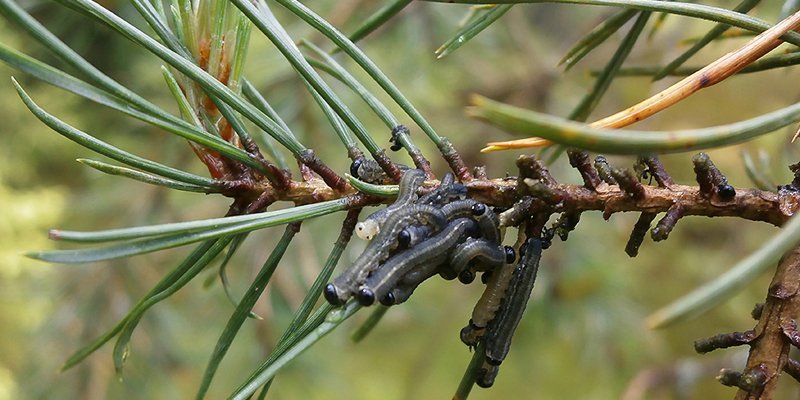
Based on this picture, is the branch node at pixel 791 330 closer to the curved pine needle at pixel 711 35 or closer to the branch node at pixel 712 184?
the branch node at pixel 712 184

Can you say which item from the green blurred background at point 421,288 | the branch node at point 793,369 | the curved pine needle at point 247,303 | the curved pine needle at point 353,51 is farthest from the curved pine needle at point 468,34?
the green blurred background at point 421,288

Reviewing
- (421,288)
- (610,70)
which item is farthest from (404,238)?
(421,288)

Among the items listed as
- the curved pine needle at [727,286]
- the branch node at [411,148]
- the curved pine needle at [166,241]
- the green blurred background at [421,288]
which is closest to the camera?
the curved pine needle at [727,286]

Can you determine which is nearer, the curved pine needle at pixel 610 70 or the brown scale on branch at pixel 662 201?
the brown scale on branch at pixel 662 201

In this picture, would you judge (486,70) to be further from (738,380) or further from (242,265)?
(738,380)

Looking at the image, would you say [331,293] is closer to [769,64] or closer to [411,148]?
[411,148]

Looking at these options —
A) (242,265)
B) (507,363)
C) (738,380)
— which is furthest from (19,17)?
(507,363)
